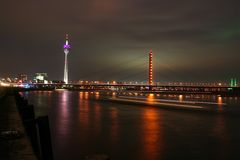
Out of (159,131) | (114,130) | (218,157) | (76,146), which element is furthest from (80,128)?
(218,157)

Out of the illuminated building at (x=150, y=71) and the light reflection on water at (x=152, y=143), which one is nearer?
the light reflection on water at (x=152, y=143)

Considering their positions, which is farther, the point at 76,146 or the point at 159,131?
the point at 159,131

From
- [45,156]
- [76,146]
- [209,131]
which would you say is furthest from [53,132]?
[45,156]

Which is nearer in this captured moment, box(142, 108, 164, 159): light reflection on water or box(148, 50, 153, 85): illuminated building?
box(142, 108, 164, 159): light reflection on water

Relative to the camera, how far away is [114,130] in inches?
794

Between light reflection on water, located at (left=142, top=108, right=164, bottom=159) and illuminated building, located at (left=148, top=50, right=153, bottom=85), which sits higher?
illuminated building, located at (left=148, top=50, right=153, bottom=85)

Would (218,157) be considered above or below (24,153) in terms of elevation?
below

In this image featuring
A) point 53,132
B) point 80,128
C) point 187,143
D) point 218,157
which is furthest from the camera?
point 80,128

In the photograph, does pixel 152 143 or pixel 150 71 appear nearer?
pixel 152 143

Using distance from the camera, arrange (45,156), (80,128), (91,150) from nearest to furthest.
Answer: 1. (45,156)
2. (91,150)
3. (80,128)

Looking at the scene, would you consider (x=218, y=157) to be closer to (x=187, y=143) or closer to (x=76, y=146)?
(x=187, y=143)

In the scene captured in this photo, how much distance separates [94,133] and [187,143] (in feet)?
18.0

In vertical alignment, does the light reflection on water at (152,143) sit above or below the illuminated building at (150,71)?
below

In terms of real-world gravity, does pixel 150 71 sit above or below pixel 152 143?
above
